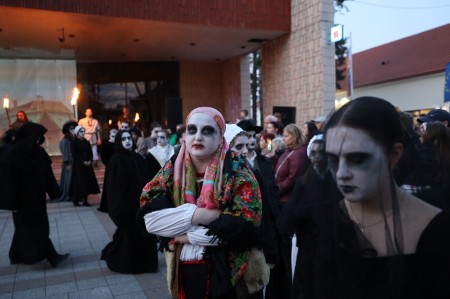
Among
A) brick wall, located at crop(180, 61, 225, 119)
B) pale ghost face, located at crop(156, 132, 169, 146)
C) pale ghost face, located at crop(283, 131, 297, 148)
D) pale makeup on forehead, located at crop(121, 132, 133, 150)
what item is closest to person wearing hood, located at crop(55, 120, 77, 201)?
pale ghost face, located at crop(156, 132, 169, 146)

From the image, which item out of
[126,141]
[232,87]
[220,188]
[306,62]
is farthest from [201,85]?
[220,188]

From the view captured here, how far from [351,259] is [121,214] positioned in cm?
435

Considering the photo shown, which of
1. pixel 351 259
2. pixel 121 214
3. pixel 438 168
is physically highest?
pixel 438 168

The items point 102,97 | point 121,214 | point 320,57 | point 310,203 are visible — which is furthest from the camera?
point 102,97

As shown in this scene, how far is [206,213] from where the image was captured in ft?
8.49

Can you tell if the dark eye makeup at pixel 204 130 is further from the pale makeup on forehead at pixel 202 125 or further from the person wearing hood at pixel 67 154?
the person wearing hood at pixel 67 154

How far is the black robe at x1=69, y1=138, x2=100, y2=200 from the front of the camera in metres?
10.6

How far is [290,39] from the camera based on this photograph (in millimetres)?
15312

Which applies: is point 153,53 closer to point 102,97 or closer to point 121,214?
point 102,97

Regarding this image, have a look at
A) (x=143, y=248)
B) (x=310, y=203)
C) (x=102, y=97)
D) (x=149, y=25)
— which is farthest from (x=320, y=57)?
(x=310, y=203)

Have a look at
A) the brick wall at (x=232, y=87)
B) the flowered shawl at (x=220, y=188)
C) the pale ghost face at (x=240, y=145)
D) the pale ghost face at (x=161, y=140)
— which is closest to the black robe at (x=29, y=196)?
the pale ghost face at (x=161, y=140)

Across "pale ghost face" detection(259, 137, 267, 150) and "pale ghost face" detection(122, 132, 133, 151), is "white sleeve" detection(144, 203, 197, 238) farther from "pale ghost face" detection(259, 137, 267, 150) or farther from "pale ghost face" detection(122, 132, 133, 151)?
"pale ghost face" detection(259, 137, 267, 150)

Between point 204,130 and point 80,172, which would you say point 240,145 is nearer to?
point 204,130

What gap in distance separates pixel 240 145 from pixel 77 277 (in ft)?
9.48
